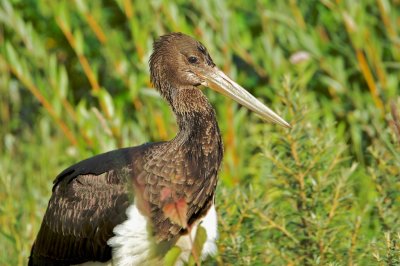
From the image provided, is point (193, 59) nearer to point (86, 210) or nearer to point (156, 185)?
point (156, 185)

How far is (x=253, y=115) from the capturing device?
5.45 m

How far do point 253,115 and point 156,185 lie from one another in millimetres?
1585

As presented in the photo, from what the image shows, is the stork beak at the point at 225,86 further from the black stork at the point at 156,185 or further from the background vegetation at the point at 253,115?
the background vegetation at the point at 253,115

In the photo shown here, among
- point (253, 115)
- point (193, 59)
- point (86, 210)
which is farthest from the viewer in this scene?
point (253, 115)

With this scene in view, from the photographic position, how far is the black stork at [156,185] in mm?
3929

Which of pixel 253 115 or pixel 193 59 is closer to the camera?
pixel 193 59

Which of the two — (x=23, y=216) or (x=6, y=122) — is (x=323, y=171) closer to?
(x=23, y=216)

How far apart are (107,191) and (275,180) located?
763 millimetres

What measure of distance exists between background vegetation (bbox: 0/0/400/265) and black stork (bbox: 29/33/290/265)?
196mm

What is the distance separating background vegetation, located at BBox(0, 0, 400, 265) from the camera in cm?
406

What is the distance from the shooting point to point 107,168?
413cm

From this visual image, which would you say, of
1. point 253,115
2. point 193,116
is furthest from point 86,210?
point 253,115

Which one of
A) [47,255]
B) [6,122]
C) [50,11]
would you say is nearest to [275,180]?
[47,255]

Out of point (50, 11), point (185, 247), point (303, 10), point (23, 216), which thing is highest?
point (50, 11)
